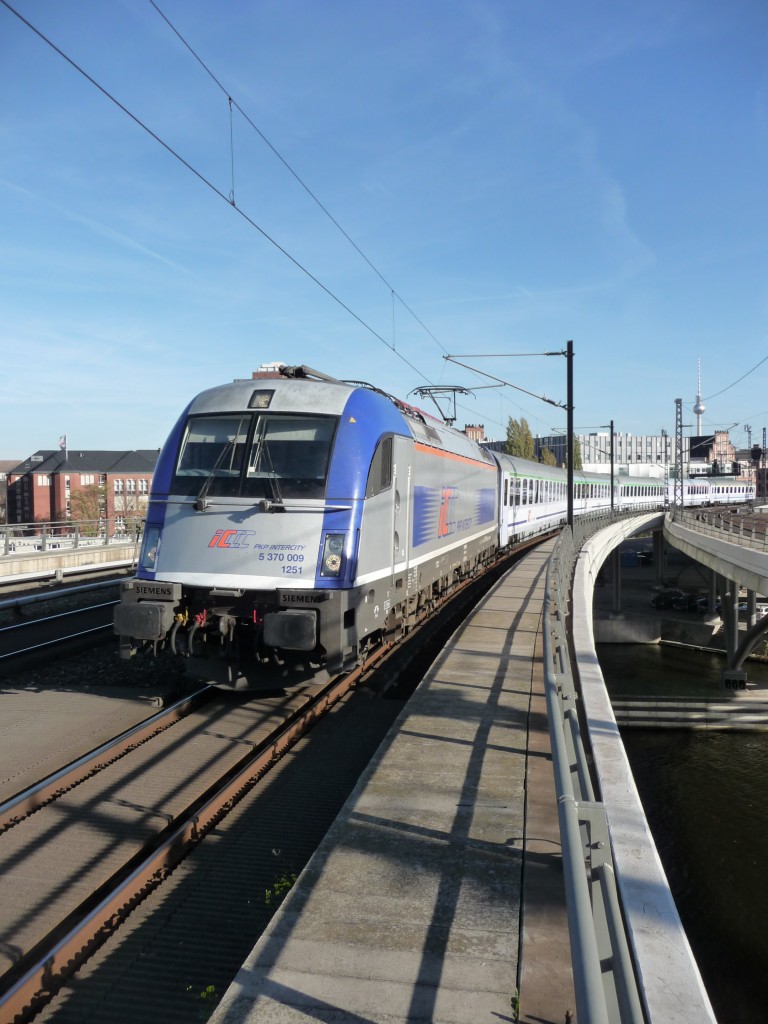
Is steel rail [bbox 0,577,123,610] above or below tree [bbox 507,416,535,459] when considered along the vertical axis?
below

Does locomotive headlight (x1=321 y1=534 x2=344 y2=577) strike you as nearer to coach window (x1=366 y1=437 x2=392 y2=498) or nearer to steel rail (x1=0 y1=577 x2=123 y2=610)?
coach window (x1=366 y1=437 x2=392 y2=498)

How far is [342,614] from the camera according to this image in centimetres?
855

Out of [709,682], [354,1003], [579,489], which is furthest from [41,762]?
[579,489]

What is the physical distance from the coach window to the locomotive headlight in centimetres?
77

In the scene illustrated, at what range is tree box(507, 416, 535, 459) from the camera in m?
74.8

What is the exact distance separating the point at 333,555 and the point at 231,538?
3.98 ft

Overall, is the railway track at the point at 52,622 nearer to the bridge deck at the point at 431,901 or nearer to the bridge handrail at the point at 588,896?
the bridge deck at the point at 431,901

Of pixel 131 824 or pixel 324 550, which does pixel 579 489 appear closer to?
pixel 324 550

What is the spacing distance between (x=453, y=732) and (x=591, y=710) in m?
1.53

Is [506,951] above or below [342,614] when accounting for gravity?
below

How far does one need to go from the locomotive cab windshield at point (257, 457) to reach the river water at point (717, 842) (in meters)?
8.97

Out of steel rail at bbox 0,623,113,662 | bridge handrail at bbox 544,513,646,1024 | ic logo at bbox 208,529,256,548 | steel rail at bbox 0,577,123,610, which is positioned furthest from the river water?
steel rail at bbox 0,577,123,610

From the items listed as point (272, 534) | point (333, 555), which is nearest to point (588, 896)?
point (333, 555)

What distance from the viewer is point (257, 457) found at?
30.8 feet
